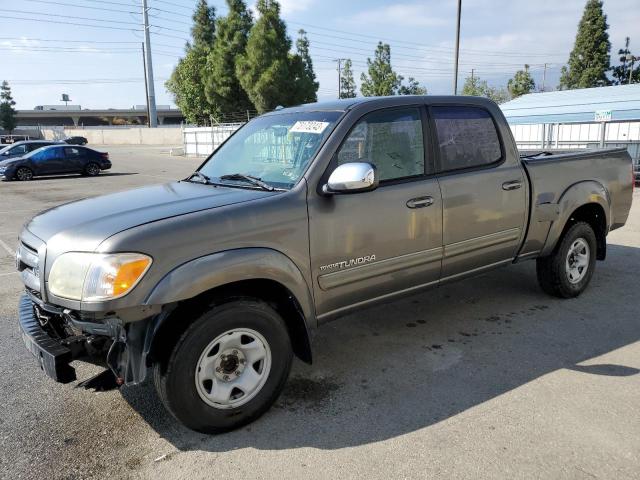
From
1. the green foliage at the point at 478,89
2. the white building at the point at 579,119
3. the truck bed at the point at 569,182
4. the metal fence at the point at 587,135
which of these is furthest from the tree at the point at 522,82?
the truck bed at the point at 569,182

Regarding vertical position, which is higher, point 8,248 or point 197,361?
point 197,361

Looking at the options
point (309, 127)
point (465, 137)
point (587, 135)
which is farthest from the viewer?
point (587, 135)

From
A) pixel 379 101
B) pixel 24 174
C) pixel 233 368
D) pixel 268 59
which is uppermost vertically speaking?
pixel 268 59

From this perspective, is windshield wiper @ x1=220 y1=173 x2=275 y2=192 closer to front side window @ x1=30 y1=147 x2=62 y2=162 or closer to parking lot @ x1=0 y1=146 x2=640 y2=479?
parking lot @ x1=0 y1=146 x2=640 y2=479

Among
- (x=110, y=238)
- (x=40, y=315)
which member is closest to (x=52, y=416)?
(x=40, y=315)

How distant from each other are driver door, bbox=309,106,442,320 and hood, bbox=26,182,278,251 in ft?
1.65

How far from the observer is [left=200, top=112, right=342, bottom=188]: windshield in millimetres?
3449

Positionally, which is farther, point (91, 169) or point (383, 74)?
point (383, 74)

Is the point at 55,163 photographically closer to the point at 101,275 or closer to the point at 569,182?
the point at 569,182

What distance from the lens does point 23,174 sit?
802 inches

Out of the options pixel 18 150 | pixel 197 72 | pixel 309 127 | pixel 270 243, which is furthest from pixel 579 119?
pixel 197 72

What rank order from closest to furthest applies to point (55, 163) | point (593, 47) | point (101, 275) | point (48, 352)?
point (101, 275)
point (48, 352)
point (55, 163)
point (593, 47)

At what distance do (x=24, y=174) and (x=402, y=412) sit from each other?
2136 cm

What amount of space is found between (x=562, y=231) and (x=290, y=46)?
102 feet
